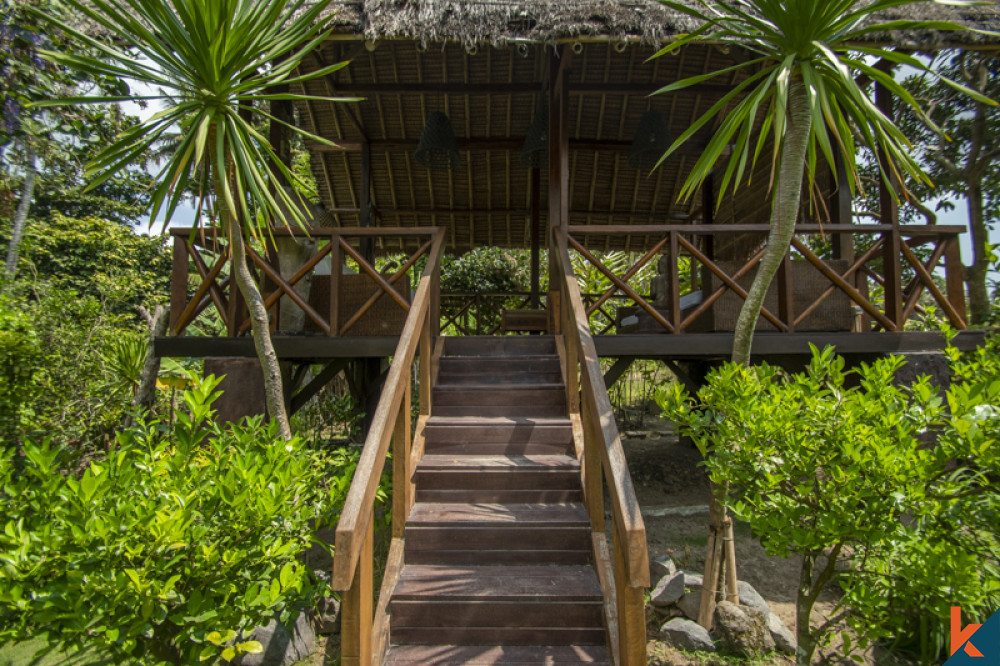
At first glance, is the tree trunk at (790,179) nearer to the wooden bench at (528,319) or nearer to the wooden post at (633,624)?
the wooden post at (633,624)

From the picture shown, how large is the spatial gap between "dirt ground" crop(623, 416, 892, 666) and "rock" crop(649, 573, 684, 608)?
A: 4.2 inches

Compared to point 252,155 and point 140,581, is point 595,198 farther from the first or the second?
point 140,581

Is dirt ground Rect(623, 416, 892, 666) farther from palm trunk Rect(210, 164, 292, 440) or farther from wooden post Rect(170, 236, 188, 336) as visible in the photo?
wooden post Rect(170, 236, 188, 336)

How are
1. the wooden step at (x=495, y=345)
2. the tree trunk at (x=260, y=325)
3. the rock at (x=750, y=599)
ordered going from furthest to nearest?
1. the wooden step at (x=495, y=345)
2. the rock at (x=750, y=599)
3. the tree trunk at (x=260, y=325)

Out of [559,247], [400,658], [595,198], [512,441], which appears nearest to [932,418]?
[512,441]

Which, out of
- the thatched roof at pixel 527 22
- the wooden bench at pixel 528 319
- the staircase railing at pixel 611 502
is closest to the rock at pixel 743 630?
the staircase railing at pixel 611 502

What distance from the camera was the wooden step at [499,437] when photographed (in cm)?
367

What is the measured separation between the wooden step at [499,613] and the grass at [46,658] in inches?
77.4

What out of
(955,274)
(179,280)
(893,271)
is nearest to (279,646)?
(179,280)

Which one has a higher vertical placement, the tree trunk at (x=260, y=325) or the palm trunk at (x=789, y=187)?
the palm trunk at (x=789, y=187)

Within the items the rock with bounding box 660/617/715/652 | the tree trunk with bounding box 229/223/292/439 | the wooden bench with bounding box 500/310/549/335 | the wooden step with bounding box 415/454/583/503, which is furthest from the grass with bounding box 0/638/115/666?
the wooden bench with bounding box 500/310/549/335

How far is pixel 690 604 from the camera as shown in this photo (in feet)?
12.0

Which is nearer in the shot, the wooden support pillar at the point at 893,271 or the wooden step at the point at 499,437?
the wooden step at the point at 499,437

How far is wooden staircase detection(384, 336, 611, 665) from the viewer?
8.58 ft
